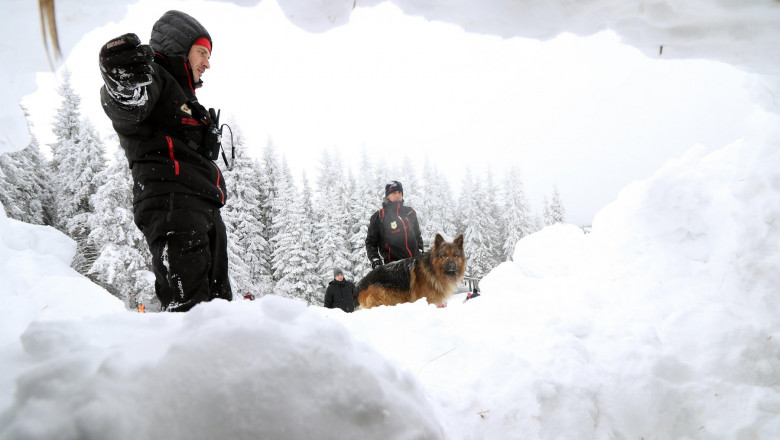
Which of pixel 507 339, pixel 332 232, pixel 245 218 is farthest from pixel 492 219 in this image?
pixel 507 339

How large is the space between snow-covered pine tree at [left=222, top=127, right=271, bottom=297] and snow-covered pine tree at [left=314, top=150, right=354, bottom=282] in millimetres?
3450

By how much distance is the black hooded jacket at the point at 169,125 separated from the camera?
2.30 meters

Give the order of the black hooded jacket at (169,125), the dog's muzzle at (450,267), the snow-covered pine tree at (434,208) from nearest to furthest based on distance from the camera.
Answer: the black hooded jacket at (169,125) < the dog's muzzle at (450,267) < the snow-covered pine tree at (434,208)

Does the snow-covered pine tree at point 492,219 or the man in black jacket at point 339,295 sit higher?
the man in black jacket at point 339,295

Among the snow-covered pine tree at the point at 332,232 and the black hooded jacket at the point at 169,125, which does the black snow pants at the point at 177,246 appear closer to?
the black hooded jacket at the point at 169,125

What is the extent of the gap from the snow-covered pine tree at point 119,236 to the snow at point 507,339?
14.9 m

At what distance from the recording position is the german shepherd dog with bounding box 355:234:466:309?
21.5ft

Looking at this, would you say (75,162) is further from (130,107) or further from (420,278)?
(130,107)

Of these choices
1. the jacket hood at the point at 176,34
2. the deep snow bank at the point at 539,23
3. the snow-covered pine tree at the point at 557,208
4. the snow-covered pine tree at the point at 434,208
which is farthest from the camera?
the snow-covered pine tree at the point at 557,208

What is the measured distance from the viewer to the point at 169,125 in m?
2.46

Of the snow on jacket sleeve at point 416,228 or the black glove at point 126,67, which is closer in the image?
the black glove at point 126,67

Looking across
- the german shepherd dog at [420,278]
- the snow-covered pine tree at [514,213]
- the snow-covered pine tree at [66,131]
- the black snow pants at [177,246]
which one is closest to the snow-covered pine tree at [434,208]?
the snow-covered pine tree at [514,213]

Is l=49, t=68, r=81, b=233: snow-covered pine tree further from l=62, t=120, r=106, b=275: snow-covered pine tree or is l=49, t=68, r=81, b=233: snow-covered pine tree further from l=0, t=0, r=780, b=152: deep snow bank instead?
l=0, t=0, r=780, b=152: deep snow bank

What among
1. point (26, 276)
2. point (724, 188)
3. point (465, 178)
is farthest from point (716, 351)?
point (465, 178)
